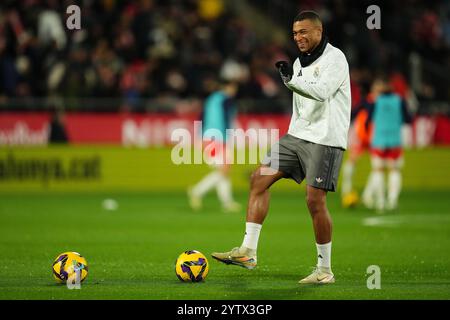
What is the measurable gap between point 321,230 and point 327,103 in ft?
4.27

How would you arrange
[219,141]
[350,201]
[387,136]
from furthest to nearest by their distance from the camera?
[219,141] → [350,201] → [387,136]

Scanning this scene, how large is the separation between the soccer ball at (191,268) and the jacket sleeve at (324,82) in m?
1.98

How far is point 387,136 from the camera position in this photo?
18.9 m

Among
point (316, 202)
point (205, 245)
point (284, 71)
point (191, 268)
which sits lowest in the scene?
point (205, 245)

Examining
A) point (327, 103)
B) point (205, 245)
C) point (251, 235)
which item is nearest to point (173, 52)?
point (205, 245)

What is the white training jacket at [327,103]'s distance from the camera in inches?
369

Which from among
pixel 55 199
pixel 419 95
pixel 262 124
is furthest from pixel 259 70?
pixel 55 199

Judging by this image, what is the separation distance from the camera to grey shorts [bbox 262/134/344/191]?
952cm

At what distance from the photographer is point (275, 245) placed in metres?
13.3

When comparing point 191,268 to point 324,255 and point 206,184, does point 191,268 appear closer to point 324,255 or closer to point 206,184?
point 324,255

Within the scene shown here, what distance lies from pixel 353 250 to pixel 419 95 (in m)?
14.6

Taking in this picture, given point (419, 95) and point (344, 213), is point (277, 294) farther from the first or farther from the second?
point (419, 95)

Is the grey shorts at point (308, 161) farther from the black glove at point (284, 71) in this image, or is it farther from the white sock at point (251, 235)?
the black glove at point (284, 71)

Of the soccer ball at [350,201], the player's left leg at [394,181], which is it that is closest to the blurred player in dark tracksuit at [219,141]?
the soccer ball at [350,201]
